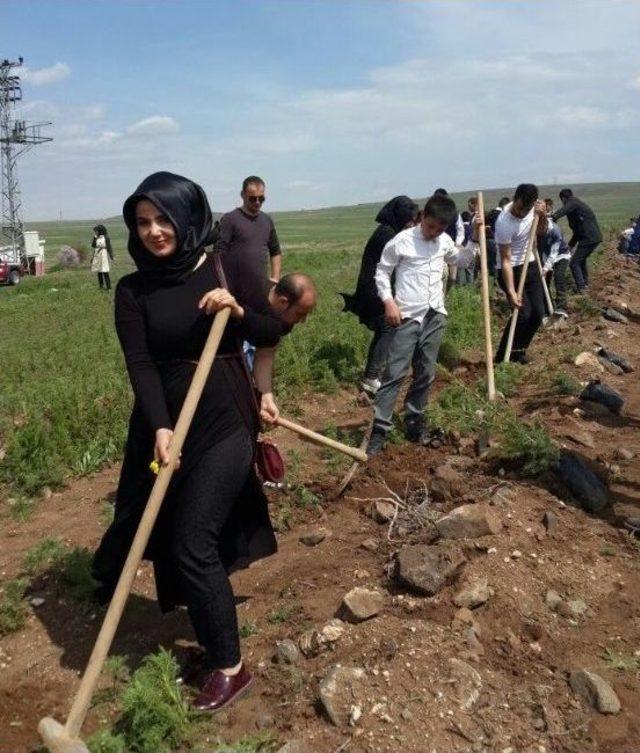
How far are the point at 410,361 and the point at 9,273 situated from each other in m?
23.1

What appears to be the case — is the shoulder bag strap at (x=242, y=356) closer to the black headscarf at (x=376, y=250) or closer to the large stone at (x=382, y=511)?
the large stone at (x=382, y=511)

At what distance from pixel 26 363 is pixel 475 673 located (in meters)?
7.62

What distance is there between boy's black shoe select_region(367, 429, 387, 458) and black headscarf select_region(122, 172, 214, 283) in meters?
2.66

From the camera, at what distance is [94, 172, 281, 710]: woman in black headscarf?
2.67 metres

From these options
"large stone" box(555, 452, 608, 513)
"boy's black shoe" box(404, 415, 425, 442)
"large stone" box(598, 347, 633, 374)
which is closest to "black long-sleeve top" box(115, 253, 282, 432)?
"large stone" box(555, 452, 608, 513)

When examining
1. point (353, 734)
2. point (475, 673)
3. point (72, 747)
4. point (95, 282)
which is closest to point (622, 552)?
point (475, 673)

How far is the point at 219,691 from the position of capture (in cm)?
277

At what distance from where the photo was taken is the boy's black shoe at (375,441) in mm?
5179

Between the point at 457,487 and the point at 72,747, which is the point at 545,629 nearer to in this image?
the point at 457,487

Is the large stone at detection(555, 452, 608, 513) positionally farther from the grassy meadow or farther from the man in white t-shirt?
the grassy meadow

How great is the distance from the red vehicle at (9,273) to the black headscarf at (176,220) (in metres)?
24.3

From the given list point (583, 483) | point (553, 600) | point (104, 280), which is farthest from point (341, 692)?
point (104, 280)

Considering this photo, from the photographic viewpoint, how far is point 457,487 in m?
4.49

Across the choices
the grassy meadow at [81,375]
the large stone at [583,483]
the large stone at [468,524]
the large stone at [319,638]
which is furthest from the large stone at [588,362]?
the large stone at [319,638]
